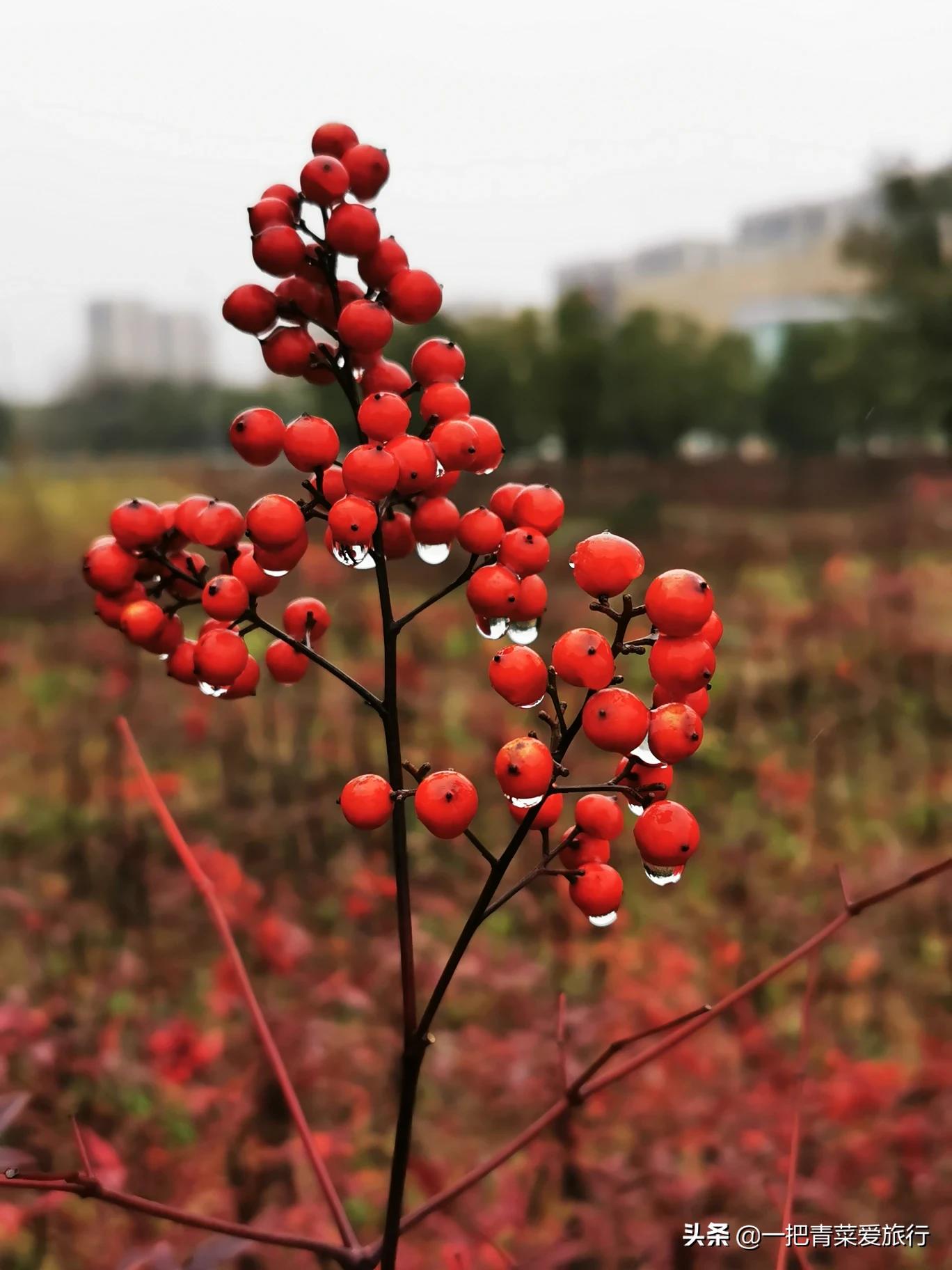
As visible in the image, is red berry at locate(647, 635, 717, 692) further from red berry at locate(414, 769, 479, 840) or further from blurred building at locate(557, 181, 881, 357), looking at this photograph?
blurred building at locate(557, 181, 881, 357)

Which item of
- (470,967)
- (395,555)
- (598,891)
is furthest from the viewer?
(470,967)

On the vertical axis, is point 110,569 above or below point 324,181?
below

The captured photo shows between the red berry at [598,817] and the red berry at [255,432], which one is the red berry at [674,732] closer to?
the red berry at [598,817]

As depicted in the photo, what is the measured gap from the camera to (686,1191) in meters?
1.86

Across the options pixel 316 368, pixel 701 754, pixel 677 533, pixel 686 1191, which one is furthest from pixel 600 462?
pixel 316 368

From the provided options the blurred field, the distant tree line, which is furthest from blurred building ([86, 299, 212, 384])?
the blurred field

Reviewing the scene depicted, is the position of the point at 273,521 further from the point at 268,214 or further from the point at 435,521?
the point at 268,214

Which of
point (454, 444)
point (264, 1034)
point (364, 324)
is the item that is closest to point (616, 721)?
point (454, 444)

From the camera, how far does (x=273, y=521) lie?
67cm

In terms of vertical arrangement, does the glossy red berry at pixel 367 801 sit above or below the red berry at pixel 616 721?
below

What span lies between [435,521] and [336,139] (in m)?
0.35

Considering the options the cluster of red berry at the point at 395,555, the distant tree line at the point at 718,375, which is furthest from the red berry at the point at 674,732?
the distant tree line at the point at 718,375

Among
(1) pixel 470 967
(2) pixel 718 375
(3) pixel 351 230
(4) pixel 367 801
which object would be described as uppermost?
(2) pixel 718 375

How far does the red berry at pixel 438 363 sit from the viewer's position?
2.46 ft
